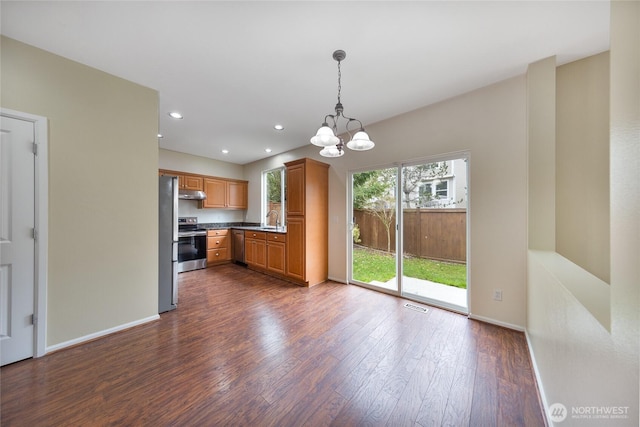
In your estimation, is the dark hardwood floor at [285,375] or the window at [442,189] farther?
the window at [442,189]

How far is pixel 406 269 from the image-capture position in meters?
3.21

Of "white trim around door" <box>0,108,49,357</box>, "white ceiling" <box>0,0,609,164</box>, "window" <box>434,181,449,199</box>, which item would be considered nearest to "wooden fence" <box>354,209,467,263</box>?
"window" <box>434,181,449,199</box>

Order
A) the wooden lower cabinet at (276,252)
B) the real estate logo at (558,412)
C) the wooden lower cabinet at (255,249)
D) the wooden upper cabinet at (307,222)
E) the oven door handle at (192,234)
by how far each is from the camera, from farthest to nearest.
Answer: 1. the wooden lower cabinet at (255,249)
2. the oven door handle at (192,234)
3. the wooden lower cabinet at (276,252)
4. the wooden upper cabinet at (307,222)
5. the real estate logo at (558,412)

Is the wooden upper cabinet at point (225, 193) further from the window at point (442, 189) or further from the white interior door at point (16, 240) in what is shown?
the window at point (442, 189)

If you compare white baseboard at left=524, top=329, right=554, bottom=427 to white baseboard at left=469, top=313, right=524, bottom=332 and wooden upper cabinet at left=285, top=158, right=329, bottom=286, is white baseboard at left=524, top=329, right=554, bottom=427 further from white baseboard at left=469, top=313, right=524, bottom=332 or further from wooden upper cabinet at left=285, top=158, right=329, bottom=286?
wooden upper cabinet at left=285, top=158, right=329, bottom=286

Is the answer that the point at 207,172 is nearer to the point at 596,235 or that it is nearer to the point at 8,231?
the point at 8,231

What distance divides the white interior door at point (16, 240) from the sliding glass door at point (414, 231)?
357cm

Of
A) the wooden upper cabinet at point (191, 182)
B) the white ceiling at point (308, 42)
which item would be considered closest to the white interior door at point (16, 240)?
the white ceiling at point (308, 42)

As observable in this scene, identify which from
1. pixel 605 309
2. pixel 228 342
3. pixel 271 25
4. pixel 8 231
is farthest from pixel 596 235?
pixel 8 231

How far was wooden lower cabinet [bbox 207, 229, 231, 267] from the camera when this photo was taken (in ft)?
16.5

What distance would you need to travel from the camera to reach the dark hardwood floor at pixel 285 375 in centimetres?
139

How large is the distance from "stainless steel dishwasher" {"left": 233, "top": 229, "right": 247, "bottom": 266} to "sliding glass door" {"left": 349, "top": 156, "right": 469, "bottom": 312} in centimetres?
264

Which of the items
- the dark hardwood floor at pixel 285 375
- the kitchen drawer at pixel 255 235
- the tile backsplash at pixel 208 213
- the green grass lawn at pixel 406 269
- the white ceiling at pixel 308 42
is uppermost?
the white ceiling at pixel 308 42

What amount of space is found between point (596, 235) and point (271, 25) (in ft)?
10.4
